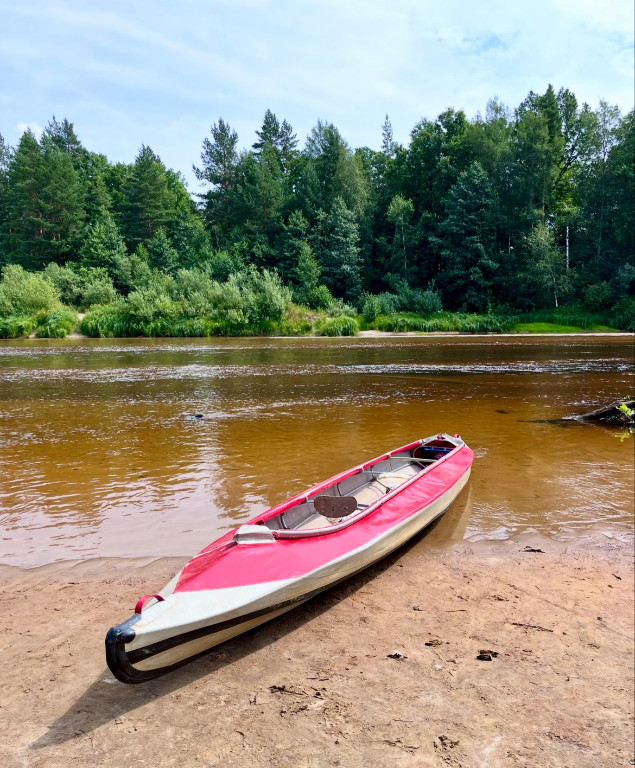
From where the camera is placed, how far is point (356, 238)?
57406 millimetres

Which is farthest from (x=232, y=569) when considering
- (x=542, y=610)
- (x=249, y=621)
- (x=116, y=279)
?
(x=116, y=279)

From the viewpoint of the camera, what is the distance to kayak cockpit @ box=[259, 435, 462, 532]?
519 centimetres

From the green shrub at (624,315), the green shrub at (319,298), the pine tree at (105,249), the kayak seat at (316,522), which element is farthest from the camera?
the pine tree at (105,249)

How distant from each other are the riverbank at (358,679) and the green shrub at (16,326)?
45290 mm

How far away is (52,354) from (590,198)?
44.6m

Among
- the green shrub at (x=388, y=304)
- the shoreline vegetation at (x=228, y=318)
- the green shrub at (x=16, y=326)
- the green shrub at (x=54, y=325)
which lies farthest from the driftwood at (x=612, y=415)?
the green shrub at (x=16, y=326)

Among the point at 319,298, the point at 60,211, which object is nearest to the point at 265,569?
the point at 319,298

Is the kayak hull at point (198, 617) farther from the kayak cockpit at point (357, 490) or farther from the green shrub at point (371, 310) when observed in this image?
the green shrub at point (371, 310)

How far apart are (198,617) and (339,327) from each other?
41384mm

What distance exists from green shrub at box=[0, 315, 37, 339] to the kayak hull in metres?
46.9

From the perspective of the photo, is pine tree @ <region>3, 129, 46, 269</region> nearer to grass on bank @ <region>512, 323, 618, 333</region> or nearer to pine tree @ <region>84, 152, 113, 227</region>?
pine tree @ <region>84, 152, 113, 227</region>

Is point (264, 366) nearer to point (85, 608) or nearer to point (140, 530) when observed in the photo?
point (140, 530)

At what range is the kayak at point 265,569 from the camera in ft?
10.8

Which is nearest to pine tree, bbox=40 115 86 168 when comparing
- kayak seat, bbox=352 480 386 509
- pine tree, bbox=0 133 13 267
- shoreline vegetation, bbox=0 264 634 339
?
pine tree, bbox=0 133 13 267
